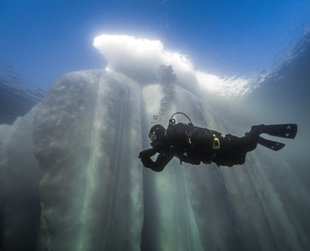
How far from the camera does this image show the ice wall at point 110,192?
4.77 meters

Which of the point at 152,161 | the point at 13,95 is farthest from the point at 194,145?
the point at 13,95

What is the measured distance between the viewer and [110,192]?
5297mm

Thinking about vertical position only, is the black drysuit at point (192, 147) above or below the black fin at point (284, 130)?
below

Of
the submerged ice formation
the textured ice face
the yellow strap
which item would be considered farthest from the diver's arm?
the textured ice face

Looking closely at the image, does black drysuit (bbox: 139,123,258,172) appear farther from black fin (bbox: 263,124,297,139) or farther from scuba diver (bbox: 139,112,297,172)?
black fin (bbox: 263,124,297,139)

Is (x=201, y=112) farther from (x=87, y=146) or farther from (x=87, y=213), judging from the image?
(x=87, y=213)

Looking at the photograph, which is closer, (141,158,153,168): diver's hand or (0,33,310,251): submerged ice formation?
(141,158,153,168): diver's hand

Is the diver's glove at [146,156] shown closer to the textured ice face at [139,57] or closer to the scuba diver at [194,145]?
the scuba diver at [194,145]

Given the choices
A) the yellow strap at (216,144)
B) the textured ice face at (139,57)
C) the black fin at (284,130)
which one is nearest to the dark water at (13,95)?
the textured ice face at (139,57)

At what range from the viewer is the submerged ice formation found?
4.77 meters

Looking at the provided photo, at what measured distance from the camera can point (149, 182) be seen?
7352 millimetres

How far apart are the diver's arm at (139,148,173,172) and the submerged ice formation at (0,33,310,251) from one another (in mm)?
2784

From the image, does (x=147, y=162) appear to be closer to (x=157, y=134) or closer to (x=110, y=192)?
(x=157, y=134)

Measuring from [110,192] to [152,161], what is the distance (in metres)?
2.97
